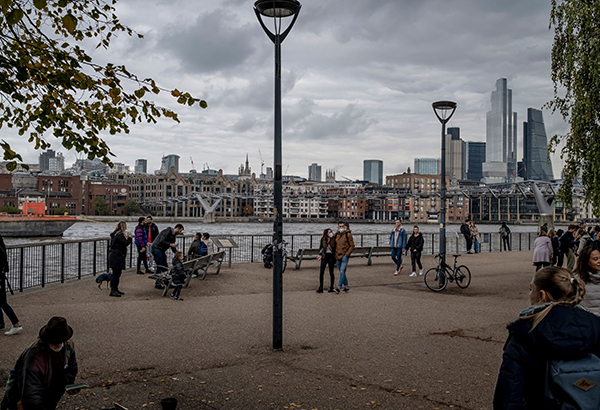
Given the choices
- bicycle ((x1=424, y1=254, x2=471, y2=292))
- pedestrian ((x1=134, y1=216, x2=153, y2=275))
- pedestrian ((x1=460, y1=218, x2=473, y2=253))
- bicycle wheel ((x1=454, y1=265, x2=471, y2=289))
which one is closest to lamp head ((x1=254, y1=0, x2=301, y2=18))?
bicycle ((x1=424, y1=254, x2=471, y2=292))

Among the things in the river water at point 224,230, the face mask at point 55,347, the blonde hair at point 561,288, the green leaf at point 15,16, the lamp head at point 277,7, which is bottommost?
Result: the river water at point 224,230

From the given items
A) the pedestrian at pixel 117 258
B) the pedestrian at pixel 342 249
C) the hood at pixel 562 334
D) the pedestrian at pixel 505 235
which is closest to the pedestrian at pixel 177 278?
the pedestrian at pixel 117 258

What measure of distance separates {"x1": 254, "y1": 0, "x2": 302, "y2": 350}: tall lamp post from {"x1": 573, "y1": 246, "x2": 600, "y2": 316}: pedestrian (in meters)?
3.75

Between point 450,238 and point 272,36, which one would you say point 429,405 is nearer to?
point 272,36

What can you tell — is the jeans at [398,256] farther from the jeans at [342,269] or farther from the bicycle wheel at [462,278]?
the jeans at [342,269]

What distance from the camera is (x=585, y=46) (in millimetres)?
13383

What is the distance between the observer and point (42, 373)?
13.1 feet

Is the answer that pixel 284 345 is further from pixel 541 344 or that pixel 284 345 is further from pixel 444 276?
pixel 444 276

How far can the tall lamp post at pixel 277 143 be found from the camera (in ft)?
24.9

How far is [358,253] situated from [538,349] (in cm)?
1757

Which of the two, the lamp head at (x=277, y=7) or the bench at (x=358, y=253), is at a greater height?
the lamp head at (x=277, y=7)

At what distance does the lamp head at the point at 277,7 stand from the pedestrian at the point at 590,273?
4910 millimetres

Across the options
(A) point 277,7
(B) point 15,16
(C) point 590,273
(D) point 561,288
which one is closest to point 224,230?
(A) point 277,7

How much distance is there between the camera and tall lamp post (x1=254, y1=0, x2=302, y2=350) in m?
7.59
